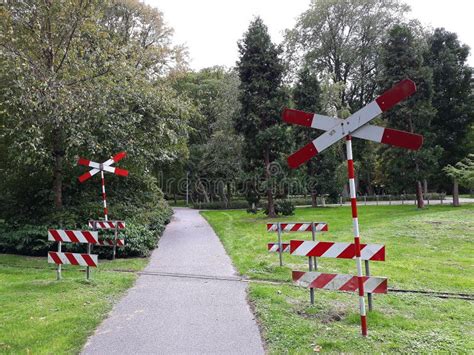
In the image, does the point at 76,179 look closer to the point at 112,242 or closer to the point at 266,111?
the point at 112,242

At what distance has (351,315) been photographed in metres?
5.39

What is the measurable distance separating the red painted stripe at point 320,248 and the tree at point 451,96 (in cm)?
2603

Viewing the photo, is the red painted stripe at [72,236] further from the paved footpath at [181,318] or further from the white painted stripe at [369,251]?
the white painted stripe at [369,251]

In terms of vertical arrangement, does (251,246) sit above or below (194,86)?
below

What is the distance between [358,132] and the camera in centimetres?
467

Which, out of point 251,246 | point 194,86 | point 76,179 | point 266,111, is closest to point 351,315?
point 251,246

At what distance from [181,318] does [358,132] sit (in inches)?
144

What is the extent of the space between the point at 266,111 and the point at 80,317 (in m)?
16.6

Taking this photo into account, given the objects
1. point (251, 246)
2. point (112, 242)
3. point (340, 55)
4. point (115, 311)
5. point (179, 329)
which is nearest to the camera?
point (179, 329)

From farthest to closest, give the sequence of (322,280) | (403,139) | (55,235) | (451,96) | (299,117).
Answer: (451,96)
(55,235)
(322,280)
(299,117)
(403,139)

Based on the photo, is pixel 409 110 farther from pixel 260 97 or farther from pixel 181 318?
pixel 181 318

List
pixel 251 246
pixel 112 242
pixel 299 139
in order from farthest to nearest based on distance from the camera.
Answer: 1. pixel 299 139
2. pixel 251 246
3. pixel 112 242

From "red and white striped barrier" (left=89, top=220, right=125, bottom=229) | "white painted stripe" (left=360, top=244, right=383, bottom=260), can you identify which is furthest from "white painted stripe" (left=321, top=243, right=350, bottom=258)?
"red and white striped barrier" (left=89, top=220, right=125, bottom=229)

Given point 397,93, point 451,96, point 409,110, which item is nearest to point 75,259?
point 397,93
